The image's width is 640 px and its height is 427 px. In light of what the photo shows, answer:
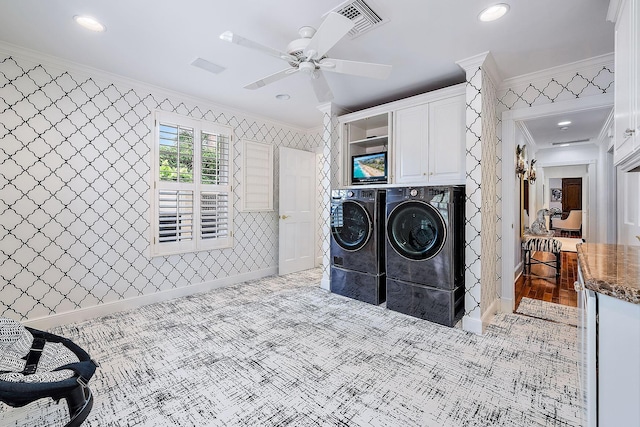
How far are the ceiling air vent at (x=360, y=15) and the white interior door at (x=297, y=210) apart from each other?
269 centimetres

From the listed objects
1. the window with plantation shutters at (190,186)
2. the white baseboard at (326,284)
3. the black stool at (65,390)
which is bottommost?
the white baseboard at (326,284)

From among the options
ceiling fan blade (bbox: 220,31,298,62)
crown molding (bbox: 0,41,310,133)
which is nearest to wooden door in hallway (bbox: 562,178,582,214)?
crown molding (bbox: 0,41,310,133)

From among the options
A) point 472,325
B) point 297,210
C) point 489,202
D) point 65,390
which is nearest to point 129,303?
point 65,390

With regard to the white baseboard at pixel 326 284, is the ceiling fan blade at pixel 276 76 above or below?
above

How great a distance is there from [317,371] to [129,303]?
244 cm

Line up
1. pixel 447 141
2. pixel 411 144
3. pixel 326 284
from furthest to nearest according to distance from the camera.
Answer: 1. pixel 326 284
2. pixel 411 144
3. pixel 447 141

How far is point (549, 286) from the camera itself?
4137mm

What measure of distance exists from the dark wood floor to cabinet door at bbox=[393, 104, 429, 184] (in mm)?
1947

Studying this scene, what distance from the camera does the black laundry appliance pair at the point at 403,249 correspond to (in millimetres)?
2799

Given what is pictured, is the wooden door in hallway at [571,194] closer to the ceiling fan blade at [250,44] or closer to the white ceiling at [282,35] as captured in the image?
the white ceiling at [282,35]

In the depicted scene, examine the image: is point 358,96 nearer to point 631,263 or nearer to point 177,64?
point 177,64

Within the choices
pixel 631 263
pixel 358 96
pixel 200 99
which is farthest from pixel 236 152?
pixel 631 263


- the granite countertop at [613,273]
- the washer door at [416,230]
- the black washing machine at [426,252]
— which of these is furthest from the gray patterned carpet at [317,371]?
the granite countertop at [613,273]

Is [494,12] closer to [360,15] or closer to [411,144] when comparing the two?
[360,15]
